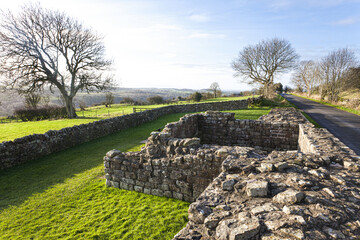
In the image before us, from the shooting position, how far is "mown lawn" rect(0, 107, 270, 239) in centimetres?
436

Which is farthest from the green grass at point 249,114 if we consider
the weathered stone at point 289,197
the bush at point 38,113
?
the bush at point 38,113

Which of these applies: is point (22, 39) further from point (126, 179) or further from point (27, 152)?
point (126, 179)

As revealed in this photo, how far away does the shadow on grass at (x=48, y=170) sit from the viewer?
6344 millimetres

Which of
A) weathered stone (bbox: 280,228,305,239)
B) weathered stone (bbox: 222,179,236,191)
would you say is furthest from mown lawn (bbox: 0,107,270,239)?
weathered stone (bbox: 280,228,305,239)

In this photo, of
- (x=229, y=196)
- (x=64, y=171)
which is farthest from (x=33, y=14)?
(x=229, y=196)

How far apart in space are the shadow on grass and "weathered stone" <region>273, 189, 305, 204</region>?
7.23 metres

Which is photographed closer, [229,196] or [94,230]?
[229,196]

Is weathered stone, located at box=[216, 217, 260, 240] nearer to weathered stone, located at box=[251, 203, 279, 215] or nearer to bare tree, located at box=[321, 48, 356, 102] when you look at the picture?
weathered stone, located at box=[251, 203, 279, 215]

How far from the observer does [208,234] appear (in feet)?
8.18

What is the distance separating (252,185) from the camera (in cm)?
325

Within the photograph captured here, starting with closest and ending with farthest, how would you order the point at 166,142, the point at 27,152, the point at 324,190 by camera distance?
the point at 324,190
the point at 166,142
the point at 27,152

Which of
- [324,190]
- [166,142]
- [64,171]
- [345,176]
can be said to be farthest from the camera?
[64,171]

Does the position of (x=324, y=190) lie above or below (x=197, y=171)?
above

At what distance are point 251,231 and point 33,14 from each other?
1230 inches
